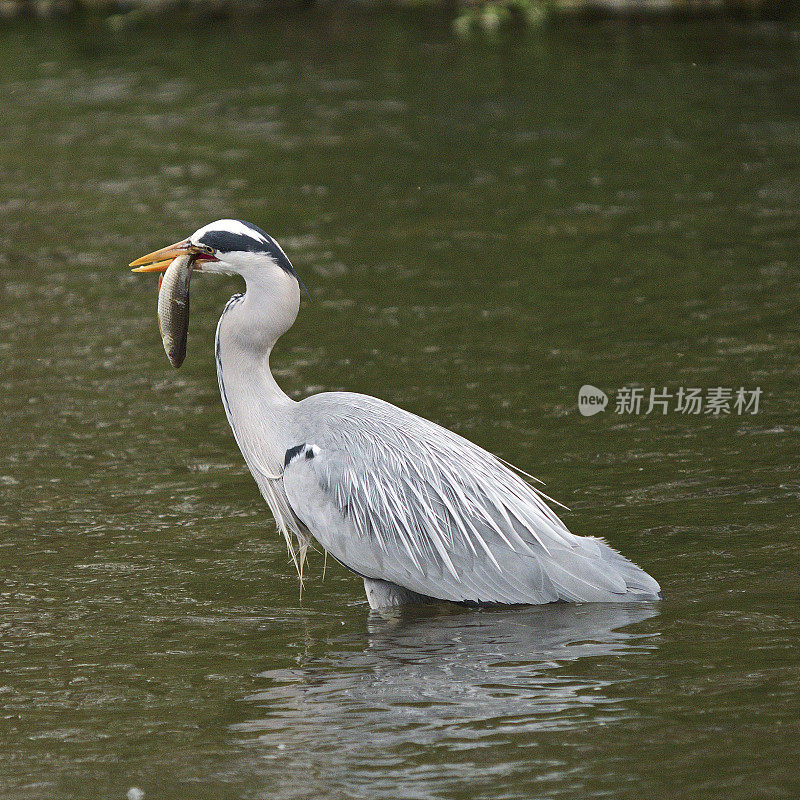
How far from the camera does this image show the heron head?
7.24 m

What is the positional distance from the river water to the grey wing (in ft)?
0.66

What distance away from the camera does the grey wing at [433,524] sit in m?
7.05

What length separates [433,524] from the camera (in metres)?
7.13

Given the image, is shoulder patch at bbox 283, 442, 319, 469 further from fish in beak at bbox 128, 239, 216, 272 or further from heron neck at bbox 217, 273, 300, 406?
fish in beak at bbox 128, 239, 216, 272

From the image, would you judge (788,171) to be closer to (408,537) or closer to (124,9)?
(408,537)

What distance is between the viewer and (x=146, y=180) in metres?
16.5

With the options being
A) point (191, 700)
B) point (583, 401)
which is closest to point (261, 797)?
point (191, 700)

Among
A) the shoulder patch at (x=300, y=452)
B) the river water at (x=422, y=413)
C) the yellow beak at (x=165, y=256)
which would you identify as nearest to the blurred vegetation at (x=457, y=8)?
the river water at (x=422, y=413)

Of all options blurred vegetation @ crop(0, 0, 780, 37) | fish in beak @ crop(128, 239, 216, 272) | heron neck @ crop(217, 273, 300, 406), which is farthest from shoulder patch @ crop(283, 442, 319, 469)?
blurred vegetation @ crop(0, 0, 780, 37)

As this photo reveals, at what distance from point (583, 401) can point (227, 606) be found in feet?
11.2

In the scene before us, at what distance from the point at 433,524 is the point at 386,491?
11.3 inches

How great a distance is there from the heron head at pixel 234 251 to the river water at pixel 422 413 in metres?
1.62

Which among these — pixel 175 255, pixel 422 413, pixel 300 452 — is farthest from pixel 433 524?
pixel 422 413

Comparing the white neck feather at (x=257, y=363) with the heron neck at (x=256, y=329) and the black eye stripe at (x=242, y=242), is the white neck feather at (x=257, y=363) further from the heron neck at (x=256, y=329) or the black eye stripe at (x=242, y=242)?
the black eye stripe at (x=242, y=242)
